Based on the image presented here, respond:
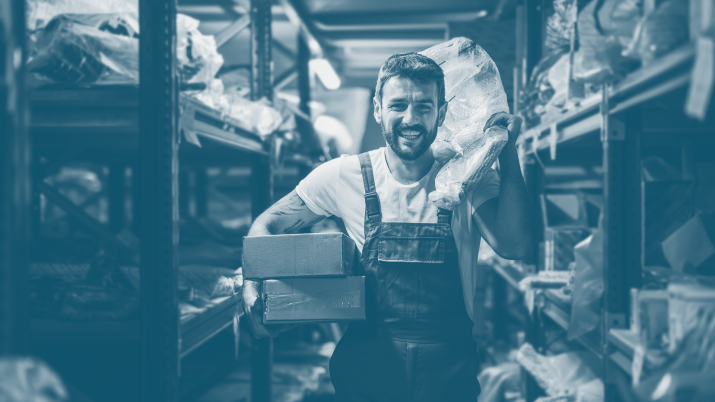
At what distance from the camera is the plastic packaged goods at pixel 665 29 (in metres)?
1.16

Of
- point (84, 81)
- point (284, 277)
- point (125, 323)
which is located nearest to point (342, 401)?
point (284, 277)

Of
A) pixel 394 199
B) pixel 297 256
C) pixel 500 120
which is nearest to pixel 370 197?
pixel 394 199

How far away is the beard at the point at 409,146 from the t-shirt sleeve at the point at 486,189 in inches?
7.6

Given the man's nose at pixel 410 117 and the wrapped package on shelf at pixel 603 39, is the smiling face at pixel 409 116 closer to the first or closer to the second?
the man's nose at pixel 410 117

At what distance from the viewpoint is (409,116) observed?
68.5 inches

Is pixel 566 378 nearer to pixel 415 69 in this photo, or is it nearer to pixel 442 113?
pixel 442 113

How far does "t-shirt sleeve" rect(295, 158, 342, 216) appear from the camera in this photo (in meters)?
1.90

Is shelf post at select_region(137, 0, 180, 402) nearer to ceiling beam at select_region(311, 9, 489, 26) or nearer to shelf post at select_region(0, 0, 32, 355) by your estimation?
shelf post at select_region(0, 0, 32, 355)

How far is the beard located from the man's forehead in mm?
90

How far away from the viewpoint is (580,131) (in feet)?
6.36

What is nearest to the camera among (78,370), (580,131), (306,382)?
(580,131)

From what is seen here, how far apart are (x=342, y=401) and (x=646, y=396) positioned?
0.93 metres

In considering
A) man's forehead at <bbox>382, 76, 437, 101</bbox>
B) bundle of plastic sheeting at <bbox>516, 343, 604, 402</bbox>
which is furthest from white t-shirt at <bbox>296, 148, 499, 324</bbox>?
bundle of plastic sheeting at <bbox>516, 343, 604, 402</bbox>

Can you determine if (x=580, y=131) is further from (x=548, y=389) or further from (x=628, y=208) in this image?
(x=548, y=389)
